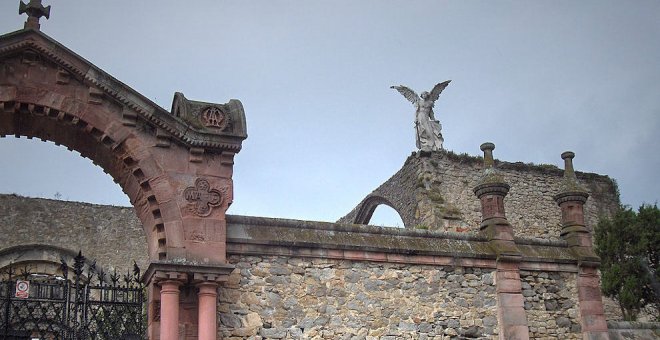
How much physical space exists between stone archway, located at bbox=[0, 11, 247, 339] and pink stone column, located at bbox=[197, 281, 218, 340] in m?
0.01

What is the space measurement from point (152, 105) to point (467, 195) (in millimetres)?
14792

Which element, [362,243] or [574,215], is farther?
[574,215]

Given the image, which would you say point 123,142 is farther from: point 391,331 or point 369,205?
point 369,205

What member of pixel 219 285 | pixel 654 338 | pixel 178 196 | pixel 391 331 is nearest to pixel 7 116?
pixel 178 196

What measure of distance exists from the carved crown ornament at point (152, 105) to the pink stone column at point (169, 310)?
2.20 m

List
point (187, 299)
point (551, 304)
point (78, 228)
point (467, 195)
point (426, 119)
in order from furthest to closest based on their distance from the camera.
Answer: point (426, 119)
point (78, 228)
point (467, 195)
point (551, 304)
point (187, 299)

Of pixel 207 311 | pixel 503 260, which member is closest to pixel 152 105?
pixel 207 311

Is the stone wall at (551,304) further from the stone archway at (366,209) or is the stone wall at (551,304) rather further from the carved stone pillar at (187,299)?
the stone archway at (366,209)

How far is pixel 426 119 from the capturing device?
2455 centimetres

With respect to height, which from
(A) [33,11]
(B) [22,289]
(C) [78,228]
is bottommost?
(B) [22,289]

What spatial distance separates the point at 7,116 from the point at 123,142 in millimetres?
1692

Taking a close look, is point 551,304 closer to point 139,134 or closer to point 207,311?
point 207,311

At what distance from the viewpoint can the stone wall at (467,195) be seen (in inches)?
903

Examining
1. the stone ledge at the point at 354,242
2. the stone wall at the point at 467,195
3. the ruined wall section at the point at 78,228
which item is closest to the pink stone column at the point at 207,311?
the stone ledge at the point at 354,242
